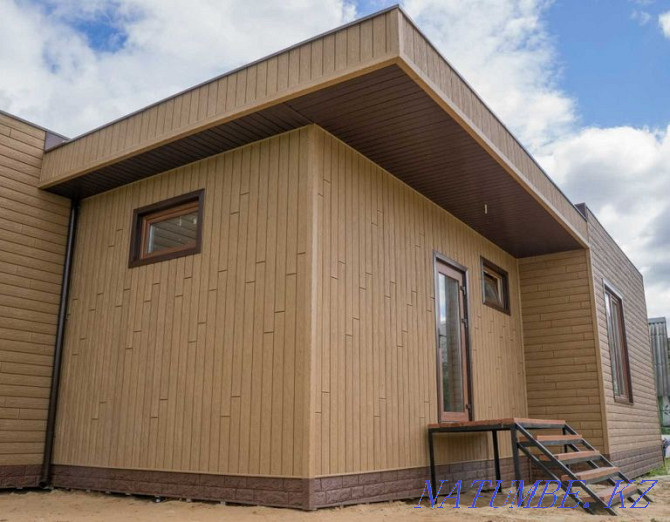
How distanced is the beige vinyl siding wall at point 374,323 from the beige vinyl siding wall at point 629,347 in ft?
7.04

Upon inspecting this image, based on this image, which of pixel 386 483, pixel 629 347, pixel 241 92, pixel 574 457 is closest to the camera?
pixel 241 92

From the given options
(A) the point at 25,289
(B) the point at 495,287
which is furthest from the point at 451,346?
(A) the point at 25,289

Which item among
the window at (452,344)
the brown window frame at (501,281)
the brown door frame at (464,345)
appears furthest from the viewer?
the brown window frame at (501,281)

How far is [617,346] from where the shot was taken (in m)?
9.03

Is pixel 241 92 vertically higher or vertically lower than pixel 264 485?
higher

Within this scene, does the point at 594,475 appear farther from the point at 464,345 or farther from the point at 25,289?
the point at 25,289

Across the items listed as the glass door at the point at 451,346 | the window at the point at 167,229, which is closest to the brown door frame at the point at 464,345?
the glass door at the point at 451,346

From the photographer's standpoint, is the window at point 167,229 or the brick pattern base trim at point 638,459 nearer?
the window at point 167,229

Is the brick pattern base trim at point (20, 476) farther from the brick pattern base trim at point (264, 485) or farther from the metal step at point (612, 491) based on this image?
the metal step at point (612, 491)

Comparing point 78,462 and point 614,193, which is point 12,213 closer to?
point 78,462

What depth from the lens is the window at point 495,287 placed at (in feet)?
25.0

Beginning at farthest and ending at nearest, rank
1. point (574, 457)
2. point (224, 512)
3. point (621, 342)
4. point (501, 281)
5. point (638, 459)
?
point (621, 342)
point (638, 459)
point (501, 281)
point (574, 457)
point (224, 512)

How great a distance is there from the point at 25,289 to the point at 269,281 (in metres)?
2.59

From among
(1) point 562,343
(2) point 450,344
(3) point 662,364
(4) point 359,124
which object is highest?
(4) point 359,124
